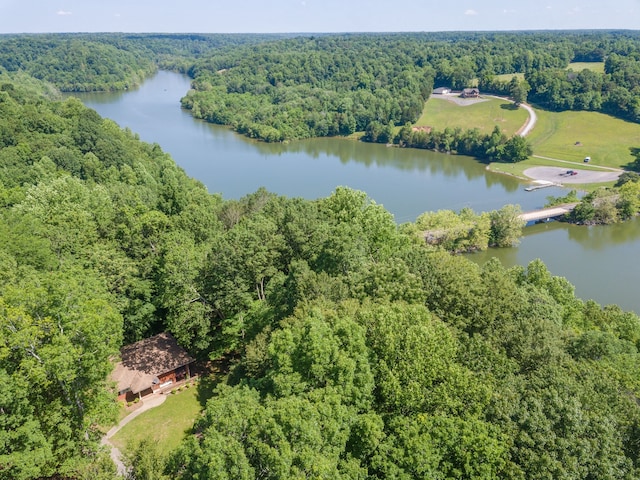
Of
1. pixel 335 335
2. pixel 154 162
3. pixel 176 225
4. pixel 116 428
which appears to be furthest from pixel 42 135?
pixel 335 335

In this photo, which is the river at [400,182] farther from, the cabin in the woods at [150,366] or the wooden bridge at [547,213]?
the cabin in the woods at [150,366]

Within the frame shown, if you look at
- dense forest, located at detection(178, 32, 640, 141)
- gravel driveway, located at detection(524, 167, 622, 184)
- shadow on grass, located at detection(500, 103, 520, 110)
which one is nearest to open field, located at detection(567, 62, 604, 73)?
dense forest, located at detection(178, 32, 640, 141)

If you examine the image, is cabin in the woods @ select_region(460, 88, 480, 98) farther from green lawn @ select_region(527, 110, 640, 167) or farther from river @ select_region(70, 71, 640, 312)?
river @ select_region(70, 71, 640, 312)

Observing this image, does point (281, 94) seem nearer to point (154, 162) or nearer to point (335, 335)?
point (154, 162)

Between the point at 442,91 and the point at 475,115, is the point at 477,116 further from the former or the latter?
the point at 442,91

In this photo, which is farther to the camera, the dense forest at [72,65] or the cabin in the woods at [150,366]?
the dense forest at [72,65]

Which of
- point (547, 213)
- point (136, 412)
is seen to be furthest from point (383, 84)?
point (136, 412)

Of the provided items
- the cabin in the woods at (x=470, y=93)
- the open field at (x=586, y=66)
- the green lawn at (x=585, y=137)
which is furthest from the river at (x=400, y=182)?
the open field at (x=586, y=66)
